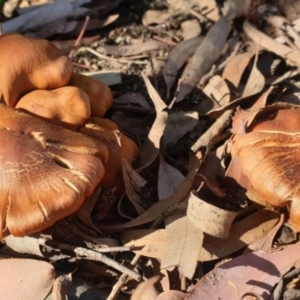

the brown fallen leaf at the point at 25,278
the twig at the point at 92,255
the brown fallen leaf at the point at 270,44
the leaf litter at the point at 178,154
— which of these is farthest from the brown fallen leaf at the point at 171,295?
the brown fallen leaf at the point at 270,44

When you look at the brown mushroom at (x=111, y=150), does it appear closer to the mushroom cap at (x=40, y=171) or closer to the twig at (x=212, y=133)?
the mushroom cap at (x=40, y=171)

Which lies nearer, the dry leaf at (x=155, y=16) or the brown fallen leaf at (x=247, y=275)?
the brown fallen leaf at (x=247, y=275)

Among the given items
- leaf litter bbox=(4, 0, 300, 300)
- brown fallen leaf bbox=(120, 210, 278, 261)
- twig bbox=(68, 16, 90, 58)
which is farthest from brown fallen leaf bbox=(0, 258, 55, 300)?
twig bbox=(68, 16, 90, 58)

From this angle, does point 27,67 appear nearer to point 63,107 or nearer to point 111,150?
point 63,107

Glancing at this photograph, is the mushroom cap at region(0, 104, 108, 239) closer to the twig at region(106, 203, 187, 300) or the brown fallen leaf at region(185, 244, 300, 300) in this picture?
the twig at region(106, 203, 187, 300)

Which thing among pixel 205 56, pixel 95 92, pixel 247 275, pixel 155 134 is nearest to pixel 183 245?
pixel 247 275
